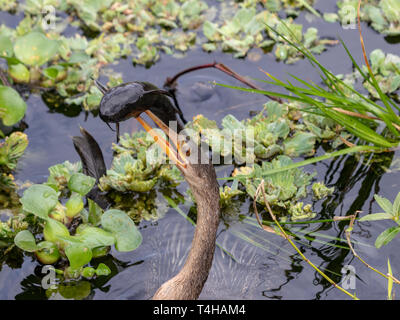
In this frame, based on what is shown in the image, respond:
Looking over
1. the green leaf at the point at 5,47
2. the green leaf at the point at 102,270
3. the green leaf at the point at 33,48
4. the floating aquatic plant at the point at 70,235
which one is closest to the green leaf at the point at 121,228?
the floating aquatic plant at the point at 70,235

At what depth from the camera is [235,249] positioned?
2.36 m

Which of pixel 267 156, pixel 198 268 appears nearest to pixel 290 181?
pixel 267 156

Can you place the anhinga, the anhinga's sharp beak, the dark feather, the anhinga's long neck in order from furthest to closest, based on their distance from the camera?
the dark feather
the anhinga's long neck
the anhinga's sharp beak
the anhinga

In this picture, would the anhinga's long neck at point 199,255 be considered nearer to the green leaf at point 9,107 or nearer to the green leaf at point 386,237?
the green leaf at point 386,237

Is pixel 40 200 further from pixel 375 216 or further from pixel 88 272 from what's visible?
pixel 375 216

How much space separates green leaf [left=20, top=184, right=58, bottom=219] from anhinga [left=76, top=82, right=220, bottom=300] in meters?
0.61

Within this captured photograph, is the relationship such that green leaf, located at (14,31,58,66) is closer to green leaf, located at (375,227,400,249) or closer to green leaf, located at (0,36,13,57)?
green leaf, located at (0,36,13,57)

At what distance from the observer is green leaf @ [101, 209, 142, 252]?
226cm

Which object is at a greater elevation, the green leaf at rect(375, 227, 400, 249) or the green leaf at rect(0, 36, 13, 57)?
the green leaf at rect(0, 36, 13, 57)

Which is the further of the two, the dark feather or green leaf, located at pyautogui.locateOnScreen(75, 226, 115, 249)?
the dark feather

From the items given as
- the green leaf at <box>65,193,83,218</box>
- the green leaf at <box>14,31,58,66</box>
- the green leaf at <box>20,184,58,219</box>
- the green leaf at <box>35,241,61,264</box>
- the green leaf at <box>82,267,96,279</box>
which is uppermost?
the green leaf at <box>14,31,58,66</box>

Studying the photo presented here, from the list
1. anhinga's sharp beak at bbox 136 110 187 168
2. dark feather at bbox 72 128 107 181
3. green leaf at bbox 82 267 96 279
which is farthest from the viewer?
dark feather at bbox 72 128 107 181

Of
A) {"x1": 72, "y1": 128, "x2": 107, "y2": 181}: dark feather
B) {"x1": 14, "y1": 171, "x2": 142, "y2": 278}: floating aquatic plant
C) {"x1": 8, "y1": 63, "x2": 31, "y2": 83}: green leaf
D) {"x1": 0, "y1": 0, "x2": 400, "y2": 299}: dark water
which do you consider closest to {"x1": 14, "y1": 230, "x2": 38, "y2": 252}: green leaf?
{"x1": 14, "y1": 171, "x2": 142, "y2": 278}: floating aquatic plant

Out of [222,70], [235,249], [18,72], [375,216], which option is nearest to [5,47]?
[18,72]
